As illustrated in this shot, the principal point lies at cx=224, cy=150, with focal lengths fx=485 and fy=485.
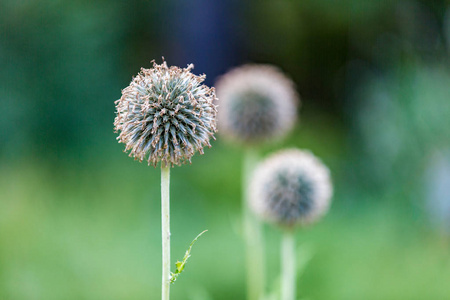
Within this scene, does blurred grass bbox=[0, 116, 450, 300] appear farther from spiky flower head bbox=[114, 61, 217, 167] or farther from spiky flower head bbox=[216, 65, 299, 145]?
spiky flower head bbox=[114, 61, 217, 167]

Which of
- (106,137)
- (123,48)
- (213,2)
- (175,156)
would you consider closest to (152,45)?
(123,48)

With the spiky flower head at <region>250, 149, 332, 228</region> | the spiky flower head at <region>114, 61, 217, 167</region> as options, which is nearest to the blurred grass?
the spiky flower head at <region>250, 149, 332, 228</region>

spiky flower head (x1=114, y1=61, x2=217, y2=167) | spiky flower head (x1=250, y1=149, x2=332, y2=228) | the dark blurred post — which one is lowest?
spiky flower head (x1=114, y1=61, x2=217, y2=167)

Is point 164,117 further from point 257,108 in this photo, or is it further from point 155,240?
point 155,240

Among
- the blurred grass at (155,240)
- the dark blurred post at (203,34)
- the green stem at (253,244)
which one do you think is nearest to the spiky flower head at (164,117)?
the green stem at (253,244)

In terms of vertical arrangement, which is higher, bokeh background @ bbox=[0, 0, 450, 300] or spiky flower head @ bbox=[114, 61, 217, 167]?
bokeh background @ bbox=[0, 0, 450, 300]

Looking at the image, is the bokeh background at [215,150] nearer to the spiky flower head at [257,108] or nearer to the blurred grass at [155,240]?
the blurred grass at [155,240]
